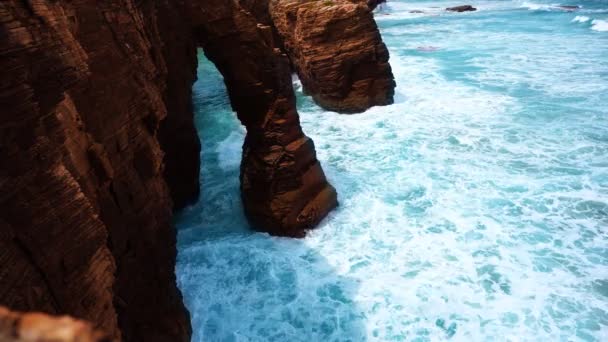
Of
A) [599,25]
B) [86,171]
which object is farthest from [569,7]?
[86,171]

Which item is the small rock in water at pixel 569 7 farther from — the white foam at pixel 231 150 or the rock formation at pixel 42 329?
the rock formation at pixel 42 329

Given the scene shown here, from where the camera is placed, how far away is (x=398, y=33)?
37875 millimetres

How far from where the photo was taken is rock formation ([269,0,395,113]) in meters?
17.2

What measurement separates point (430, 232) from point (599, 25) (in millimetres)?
31590

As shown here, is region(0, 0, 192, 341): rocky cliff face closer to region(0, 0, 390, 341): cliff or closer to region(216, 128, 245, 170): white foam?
region(0, 0, 390, 341): cliff

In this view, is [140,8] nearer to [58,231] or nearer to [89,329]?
[58,231]

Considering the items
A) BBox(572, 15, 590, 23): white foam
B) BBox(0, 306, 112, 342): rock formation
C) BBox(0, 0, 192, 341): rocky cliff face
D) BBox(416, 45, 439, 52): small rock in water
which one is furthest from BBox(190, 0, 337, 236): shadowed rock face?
BBox(572, 15, 590, 23): white foam

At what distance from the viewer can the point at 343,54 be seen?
17.5 m

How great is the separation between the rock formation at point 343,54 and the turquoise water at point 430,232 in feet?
2.97

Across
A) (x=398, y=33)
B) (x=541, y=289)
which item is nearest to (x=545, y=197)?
(x=541, y=289)

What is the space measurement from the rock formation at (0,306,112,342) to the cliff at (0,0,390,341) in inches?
93.5

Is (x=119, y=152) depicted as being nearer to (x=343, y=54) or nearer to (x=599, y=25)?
(x=343, y=54)

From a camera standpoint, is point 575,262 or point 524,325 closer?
point 524,325

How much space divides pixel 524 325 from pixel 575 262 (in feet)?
8.18
